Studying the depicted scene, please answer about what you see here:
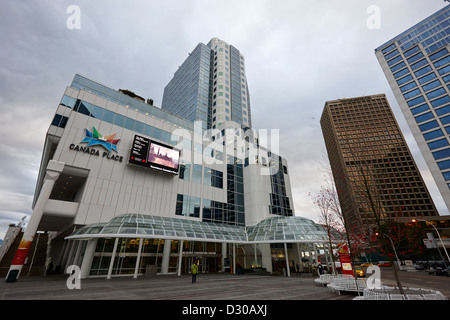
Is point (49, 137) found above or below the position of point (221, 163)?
below

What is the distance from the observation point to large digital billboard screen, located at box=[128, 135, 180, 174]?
26.2 meters

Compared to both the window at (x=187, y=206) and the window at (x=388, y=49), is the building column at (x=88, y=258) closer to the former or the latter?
the window at (x=187, y=206)

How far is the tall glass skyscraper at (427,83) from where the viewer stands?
50331 mm

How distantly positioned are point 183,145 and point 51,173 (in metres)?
17.5

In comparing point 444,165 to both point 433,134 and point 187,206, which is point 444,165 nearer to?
point 433,134

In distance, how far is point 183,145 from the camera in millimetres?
33156

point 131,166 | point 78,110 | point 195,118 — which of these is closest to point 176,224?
point 131,166

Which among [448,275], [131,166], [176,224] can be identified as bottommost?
[448,275]

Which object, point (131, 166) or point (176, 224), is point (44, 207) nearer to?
point (131, 166)

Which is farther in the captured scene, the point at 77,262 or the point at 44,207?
Result: the point at 77,262

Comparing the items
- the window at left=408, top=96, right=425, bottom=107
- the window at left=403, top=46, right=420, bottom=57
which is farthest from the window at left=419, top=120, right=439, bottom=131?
the window at left=403, top=46, right=420, bottom=57

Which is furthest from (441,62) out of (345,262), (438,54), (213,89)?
(345,262)

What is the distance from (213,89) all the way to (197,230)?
55166 mm

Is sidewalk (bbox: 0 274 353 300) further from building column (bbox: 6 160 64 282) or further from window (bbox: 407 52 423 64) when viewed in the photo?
window (bbox: 407 52 423 64)
